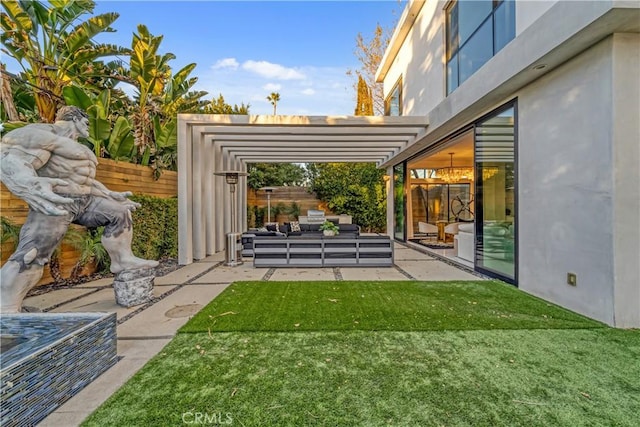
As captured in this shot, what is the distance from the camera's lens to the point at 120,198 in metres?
4.18

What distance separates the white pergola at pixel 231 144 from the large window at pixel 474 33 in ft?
4.90

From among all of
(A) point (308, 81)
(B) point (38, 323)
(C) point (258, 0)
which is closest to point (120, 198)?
(B) point (38, 323)

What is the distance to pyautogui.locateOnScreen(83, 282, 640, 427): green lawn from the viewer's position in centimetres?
206

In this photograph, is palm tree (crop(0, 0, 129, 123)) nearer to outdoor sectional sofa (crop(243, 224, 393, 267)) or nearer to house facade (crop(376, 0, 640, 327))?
outdoor sectional sofa (crop(243, 224, 393, 267))

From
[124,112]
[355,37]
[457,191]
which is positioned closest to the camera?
[124,112]

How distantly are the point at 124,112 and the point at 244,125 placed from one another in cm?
509

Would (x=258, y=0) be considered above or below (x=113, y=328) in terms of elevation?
above

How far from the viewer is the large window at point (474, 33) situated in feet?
17.8

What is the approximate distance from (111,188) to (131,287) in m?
3.84

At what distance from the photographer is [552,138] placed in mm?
4430

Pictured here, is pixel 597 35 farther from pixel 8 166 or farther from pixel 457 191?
pixel 457 191

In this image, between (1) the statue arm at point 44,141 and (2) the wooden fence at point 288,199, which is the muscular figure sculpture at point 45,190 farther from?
(2) the wooden fence at point 288,199

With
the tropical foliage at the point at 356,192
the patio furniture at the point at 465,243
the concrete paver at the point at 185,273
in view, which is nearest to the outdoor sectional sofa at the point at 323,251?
the concrete paver at the point at 185,273

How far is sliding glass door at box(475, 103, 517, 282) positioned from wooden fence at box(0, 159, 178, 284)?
8.81 m
